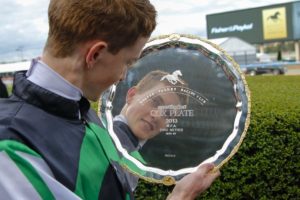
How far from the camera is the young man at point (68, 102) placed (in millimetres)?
1311

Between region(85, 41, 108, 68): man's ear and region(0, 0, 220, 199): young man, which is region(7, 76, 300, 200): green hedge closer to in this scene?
region(0, 0, 220, 199): young man

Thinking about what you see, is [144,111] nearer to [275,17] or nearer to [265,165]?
[265,165]

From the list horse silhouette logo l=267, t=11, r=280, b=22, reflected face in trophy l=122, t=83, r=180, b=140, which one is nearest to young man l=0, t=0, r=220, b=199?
reflected face in trophy l=122, t=83, r=180, b=140

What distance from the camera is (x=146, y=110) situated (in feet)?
7.91

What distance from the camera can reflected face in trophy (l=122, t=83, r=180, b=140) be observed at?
7.84 ft

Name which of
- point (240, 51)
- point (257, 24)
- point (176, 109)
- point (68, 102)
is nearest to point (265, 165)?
point (176, 109)

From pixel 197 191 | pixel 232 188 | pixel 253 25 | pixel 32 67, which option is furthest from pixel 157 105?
pixel 253 25

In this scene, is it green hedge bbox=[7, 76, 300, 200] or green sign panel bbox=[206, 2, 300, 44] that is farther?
green sign panel bbox=[206, 2, 300, 44]

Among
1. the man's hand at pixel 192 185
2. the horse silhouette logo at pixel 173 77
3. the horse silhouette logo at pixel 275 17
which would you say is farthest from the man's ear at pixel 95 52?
the horse silhouette logo at pixel 275 17

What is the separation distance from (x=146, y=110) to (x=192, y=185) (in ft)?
2.15

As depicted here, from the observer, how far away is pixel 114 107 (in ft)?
8.20

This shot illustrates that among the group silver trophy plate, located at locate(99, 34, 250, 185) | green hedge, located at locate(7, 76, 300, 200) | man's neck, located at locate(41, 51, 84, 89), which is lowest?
green hedge, located at locate(7, 76, 300, 200)

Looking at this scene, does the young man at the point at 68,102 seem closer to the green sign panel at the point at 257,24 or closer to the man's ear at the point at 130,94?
the man's ear at the point at 130,94

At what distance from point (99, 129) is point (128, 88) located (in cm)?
83
